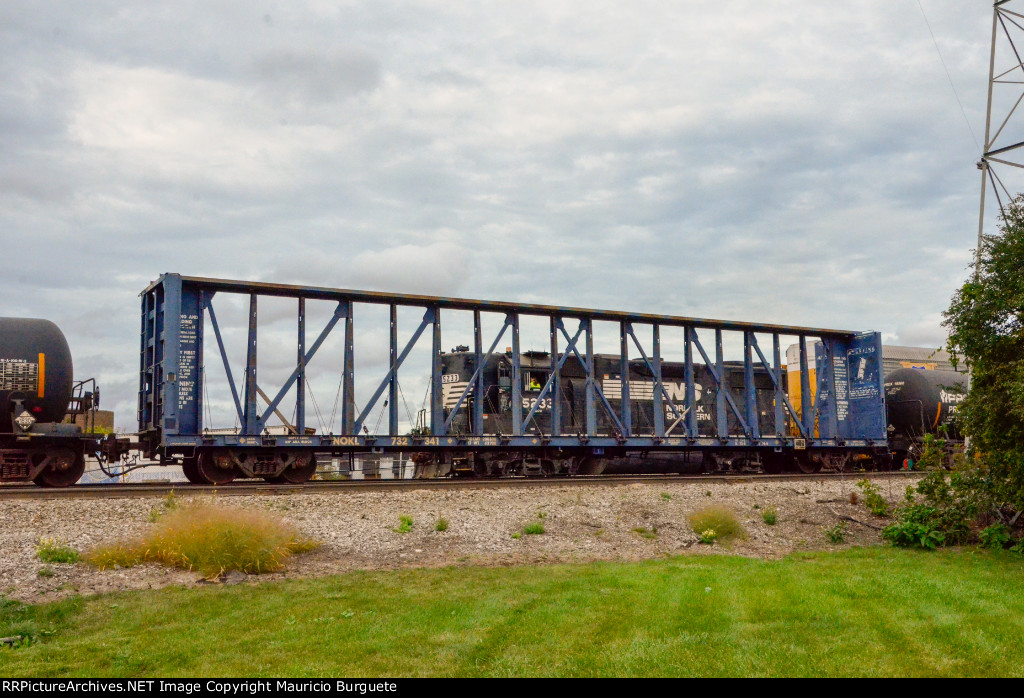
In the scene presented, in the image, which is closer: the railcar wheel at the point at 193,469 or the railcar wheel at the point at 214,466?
the railcar wheel at the point at 214,466

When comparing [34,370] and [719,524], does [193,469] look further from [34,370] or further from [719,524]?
[719,524]

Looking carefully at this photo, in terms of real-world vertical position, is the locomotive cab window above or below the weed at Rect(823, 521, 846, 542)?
above

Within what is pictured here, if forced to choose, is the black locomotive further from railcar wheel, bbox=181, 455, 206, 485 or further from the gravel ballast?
railcar wheel, bbox=181, 455, 206, 485

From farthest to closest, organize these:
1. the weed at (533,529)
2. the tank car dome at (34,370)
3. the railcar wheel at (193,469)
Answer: the railcar wheel at (193,469) → the tank car dome at (34,370) → the weed at (533,529)

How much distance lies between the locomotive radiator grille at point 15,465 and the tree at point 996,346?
1749 centimetres

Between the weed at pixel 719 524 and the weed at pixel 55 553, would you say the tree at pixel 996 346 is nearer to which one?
the weed at pixel 719 524

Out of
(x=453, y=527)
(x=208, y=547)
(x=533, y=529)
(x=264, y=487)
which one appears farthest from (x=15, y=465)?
(x=533, y=529)

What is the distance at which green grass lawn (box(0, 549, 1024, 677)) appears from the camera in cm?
633

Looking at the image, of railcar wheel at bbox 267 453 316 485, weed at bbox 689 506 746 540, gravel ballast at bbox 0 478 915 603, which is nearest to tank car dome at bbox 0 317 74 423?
gravel ballast at bbox 0 478 915 603

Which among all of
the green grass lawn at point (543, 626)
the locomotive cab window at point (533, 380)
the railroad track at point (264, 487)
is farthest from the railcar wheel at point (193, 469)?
the green grass lawn at point (543, 626)

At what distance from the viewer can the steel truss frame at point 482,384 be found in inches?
722

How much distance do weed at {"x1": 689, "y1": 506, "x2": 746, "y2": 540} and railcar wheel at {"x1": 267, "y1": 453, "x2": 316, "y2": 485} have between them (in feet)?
31.5

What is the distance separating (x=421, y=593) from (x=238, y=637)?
85.8 inches
